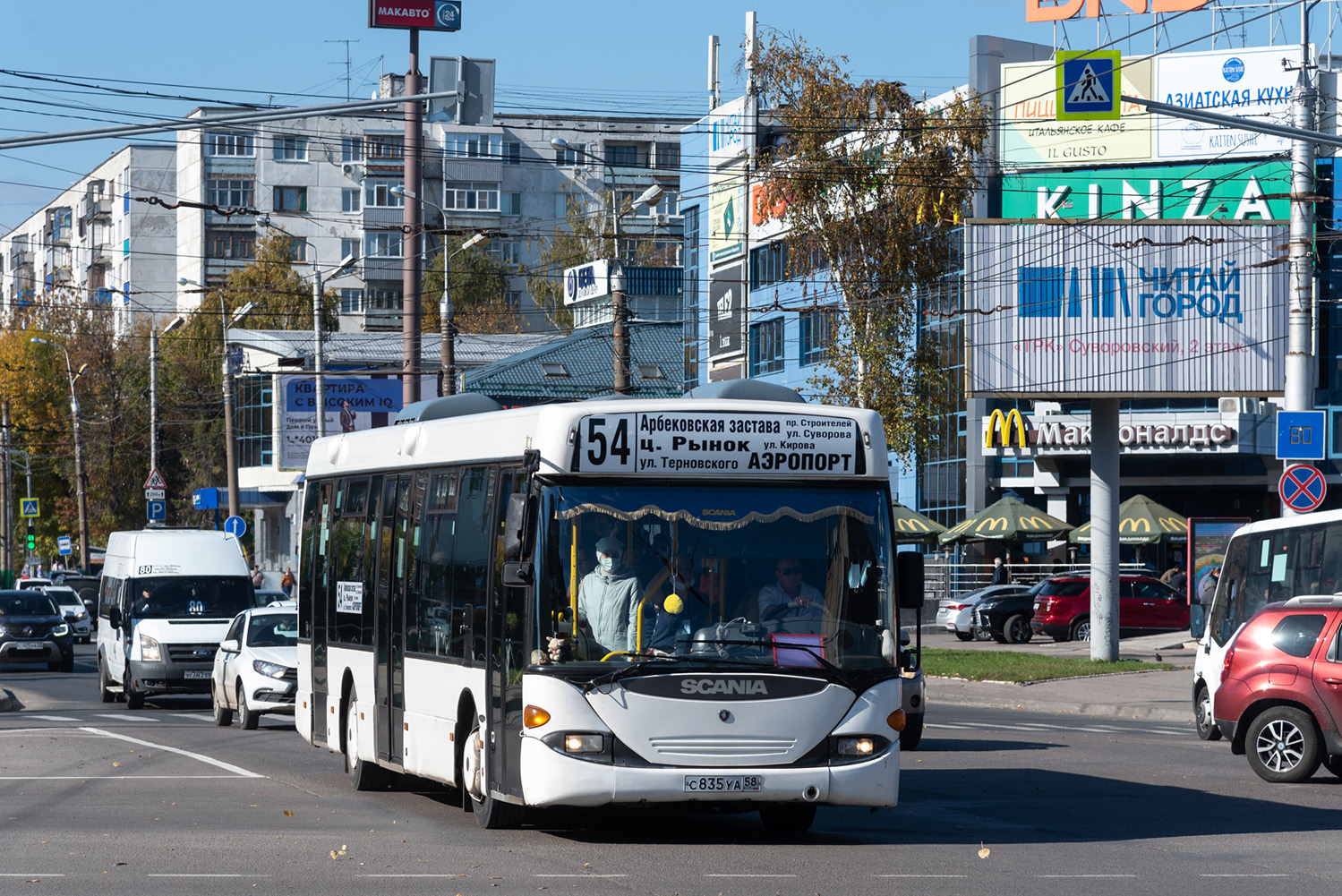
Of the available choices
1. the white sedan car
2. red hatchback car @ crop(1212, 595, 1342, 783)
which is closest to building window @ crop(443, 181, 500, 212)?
the white sedan car

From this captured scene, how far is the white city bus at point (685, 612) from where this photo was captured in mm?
11508

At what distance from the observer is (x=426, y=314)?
298 ft

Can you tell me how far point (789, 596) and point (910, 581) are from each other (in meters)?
0.77

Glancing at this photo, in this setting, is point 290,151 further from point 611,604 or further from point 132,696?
point 611,604

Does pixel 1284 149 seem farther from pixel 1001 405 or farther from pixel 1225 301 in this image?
pixel 1225 301

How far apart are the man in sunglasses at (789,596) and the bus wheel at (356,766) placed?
16.4 feet

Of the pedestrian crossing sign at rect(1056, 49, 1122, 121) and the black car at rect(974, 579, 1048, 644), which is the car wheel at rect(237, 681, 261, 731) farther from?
the black car at rect(974, 579, 1048, 644)

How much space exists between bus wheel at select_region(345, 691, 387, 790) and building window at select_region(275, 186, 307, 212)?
312 feet

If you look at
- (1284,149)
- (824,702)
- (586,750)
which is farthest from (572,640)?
(1284,149)

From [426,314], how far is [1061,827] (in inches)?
3110

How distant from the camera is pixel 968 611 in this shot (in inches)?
1854

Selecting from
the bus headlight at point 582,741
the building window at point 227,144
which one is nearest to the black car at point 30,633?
the bus headlight at point 582,741

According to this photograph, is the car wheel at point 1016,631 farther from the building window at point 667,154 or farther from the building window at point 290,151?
the building window at point 667,154

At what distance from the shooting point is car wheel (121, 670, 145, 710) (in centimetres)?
2794
